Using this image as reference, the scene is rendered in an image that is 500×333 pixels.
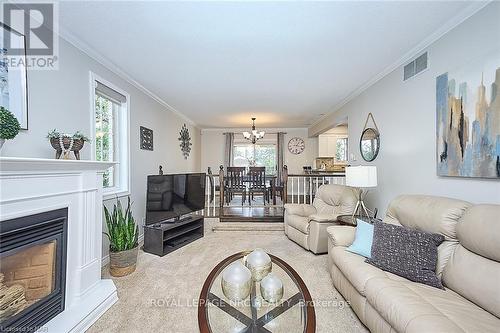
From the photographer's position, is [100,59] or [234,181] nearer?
[100,59]

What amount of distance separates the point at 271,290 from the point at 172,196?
2616 millimetres

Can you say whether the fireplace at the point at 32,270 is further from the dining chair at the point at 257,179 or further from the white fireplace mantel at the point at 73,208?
the dining chair at the point at 257,179

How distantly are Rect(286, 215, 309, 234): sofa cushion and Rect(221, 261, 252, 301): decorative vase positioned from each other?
2.17 meters

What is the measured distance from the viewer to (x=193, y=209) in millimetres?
4227

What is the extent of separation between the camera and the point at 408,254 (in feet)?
5.86

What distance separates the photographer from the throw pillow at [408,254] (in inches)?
66.6

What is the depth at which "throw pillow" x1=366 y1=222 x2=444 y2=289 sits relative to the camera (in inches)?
66.6

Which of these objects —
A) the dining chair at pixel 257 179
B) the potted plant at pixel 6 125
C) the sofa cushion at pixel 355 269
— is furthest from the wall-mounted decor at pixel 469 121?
the dining chair at pixel 257 179

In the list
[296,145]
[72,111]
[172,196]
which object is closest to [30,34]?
[72,111]

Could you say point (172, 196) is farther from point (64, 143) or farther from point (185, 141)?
point (185, 141)

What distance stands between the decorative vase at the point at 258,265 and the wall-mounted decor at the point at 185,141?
463 cm

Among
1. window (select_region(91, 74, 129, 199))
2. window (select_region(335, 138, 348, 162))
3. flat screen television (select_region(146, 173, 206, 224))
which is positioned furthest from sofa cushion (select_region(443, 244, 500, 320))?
window (select_region(335, 138, 348, 162))

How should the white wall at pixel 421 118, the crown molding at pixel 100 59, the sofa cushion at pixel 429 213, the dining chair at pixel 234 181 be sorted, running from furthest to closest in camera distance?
1. the dining chair at pixel 234 181
2. the crown molding at pixel 100 59
3. the white wall at pixel 421 118
4. the sofa cushion at pixel 429 213

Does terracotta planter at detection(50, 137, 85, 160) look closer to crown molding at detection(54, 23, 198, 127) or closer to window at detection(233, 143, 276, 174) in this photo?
crown molding at detection(54, 23, 198, 127)
